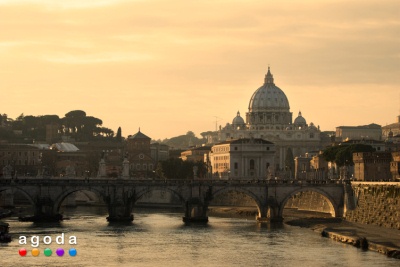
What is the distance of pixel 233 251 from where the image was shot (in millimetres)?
103125

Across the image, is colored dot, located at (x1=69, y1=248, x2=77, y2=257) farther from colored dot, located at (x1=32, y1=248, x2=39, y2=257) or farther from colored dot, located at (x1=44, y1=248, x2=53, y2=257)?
colored dot, located at (x1=32, y1=248, x2=39, y2=257)

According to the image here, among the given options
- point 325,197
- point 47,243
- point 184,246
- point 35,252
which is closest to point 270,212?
point 325,197

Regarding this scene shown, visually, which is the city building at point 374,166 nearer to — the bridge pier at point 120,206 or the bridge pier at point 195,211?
the bridge pier at point 195,211

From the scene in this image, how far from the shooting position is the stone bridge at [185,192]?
134m

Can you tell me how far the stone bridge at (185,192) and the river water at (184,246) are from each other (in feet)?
6.21

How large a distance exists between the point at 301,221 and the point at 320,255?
31.1 metres

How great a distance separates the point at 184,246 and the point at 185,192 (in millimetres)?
28568

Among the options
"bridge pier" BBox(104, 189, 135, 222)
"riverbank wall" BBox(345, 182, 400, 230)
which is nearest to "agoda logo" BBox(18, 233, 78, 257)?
"bridge pier" BBox(104, 189, 135, 222)

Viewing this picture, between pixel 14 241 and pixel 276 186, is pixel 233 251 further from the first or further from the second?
pixel 276 186

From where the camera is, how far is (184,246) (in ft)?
350

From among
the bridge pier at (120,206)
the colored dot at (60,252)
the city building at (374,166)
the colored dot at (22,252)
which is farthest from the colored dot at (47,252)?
the city building at (374,166)

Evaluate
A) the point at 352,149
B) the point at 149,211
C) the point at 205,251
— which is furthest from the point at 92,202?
the point at 205,251

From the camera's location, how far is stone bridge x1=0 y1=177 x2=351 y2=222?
439 ft

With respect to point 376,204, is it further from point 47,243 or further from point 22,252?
point 22,252
